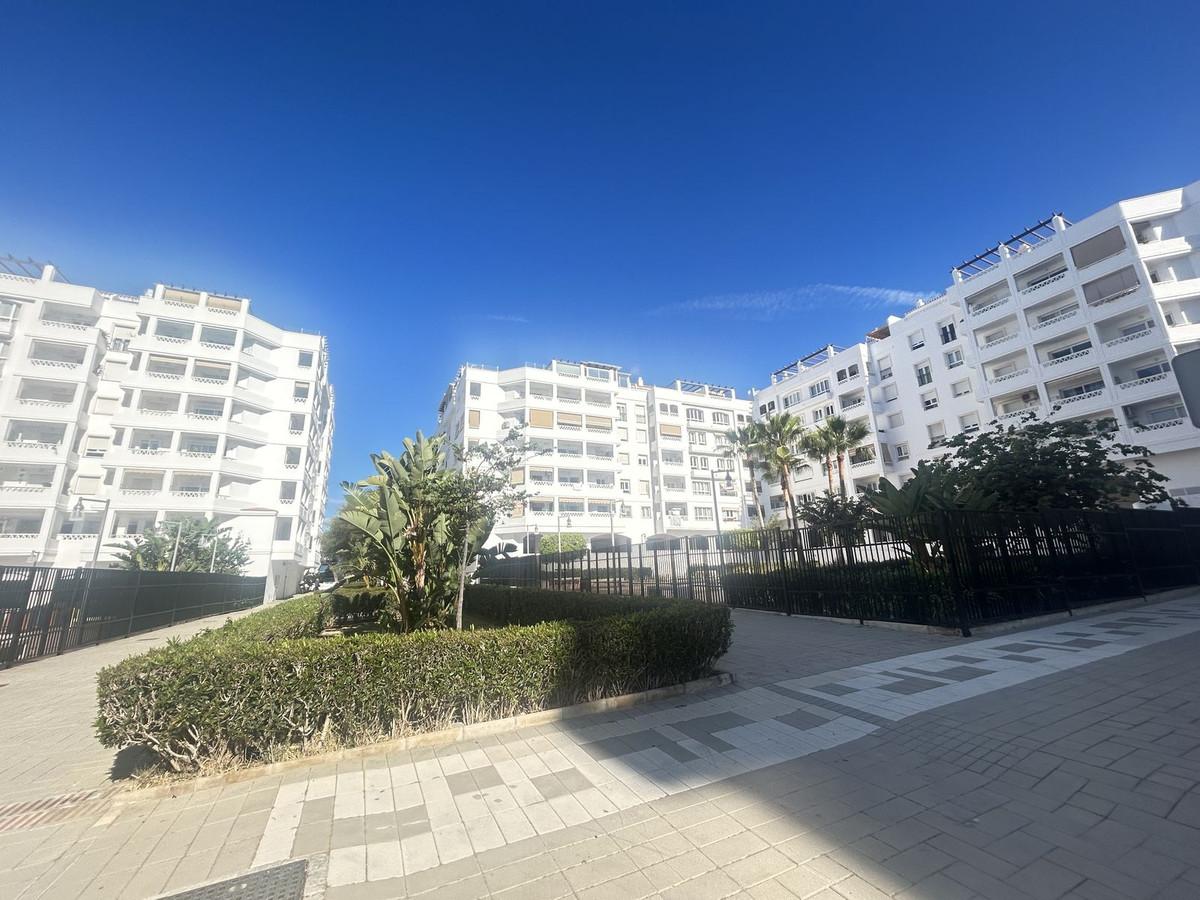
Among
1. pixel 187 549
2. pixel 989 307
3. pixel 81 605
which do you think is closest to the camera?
pixel 81 605

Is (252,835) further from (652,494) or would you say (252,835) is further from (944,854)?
(652,494)

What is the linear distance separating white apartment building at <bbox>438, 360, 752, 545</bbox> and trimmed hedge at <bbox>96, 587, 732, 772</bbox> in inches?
1350

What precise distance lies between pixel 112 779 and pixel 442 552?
605 cm

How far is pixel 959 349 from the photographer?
1544 inches

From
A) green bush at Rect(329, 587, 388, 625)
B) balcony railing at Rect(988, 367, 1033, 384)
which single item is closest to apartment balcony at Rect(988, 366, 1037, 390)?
balcony railing at Rect(988, 367, 1033, 384)

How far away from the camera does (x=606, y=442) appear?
4947cm

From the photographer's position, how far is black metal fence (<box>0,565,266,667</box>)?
11.7 m

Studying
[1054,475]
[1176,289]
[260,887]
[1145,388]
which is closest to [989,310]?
[1176,289]

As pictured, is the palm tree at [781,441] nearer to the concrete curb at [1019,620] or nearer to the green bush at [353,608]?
the concrete curb at [1019,620]

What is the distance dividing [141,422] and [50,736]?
40032 millimetres

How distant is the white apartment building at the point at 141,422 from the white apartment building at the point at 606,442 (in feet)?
53.7

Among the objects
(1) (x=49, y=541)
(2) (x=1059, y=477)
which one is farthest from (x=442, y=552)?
(1) (x=49, y=541)

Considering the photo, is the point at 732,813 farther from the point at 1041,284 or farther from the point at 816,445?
the point at 1041,284

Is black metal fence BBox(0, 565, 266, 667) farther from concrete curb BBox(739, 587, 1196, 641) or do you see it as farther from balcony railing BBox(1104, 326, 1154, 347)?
balcony railing BBox(1104, 326, 1154, 347)
